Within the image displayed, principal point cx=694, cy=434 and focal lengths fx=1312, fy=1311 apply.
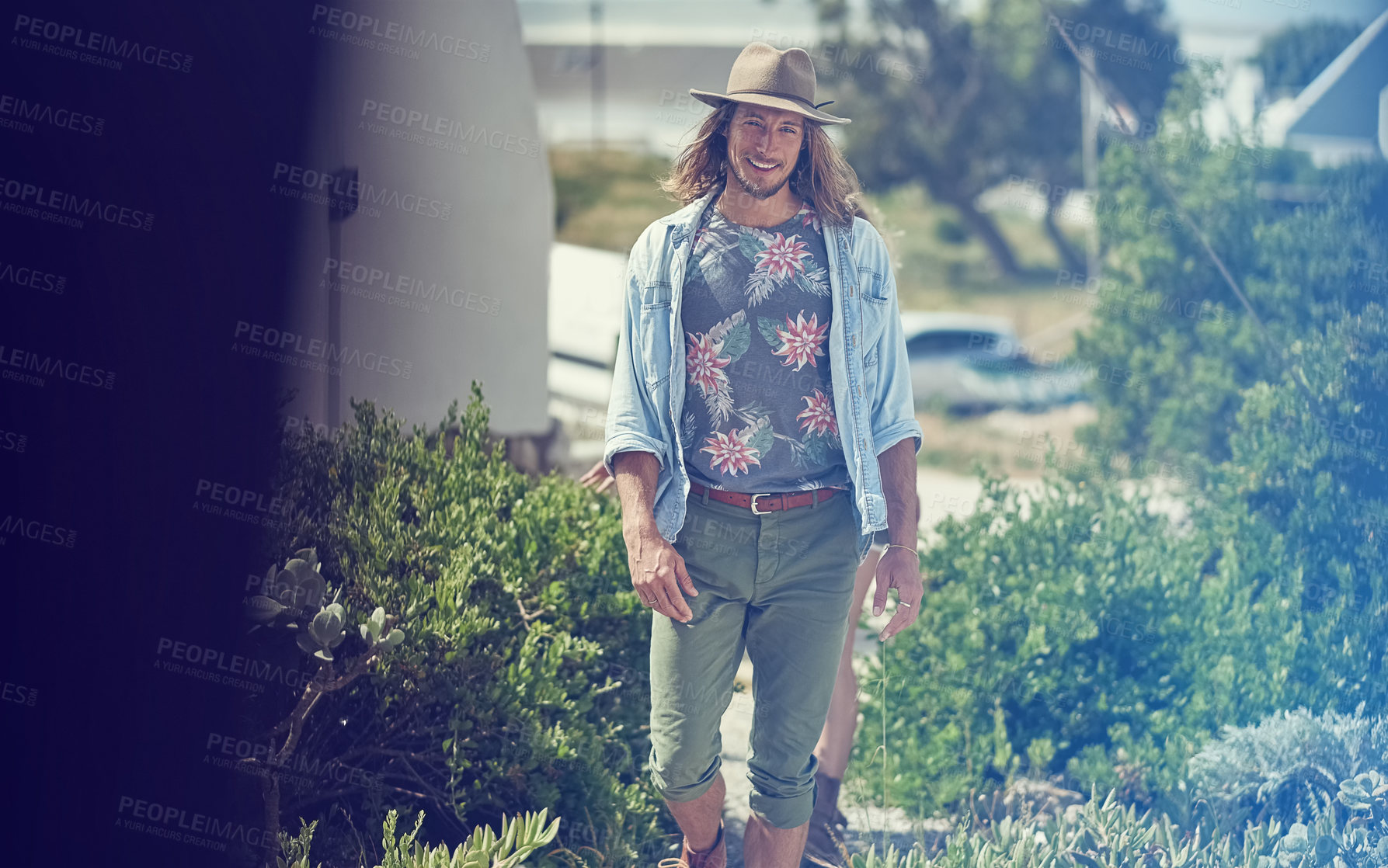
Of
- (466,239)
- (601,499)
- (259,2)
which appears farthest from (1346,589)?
(259,2)

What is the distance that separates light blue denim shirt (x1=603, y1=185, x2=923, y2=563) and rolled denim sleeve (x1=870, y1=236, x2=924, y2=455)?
0.03 metres

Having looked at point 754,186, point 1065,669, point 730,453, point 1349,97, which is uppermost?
point 1349,97

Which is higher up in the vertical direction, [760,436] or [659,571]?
[760,436]

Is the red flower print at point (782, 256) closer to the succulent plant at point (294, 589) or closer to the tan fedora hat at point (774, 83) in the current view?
the tan fedora hat at point (774, 83)

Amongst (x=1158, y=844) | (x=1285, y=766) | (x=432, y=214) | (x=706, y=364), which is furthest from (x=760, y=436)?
(x=432, y=214)

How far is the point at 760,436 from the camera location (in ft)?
9.79

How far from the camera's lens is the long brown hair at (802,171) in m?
3.12

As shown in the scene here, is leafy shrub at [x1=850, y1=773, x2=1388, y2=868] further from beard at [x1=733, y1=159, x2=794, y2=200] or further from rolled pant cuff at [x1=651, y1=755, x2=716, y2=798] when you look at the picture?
beard at [x1=733, y1=159, x2=794, y2=200]

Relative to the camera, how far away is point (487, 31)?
5871mm

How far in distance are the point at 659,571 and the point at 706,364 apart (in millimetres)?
490

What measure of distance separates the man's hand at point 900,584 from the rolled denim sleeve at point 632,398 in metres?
0.59

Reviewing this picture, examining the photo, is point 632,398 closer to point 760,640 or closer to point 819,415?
point 819,415

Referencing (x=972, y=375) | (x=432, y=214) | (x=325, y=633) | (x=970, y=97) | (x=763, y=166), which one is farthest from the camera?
(x=970, y=97)

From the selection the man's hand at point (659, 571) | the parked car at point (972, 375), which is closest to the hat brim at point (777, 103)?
the man's hand at point (659, 571)
